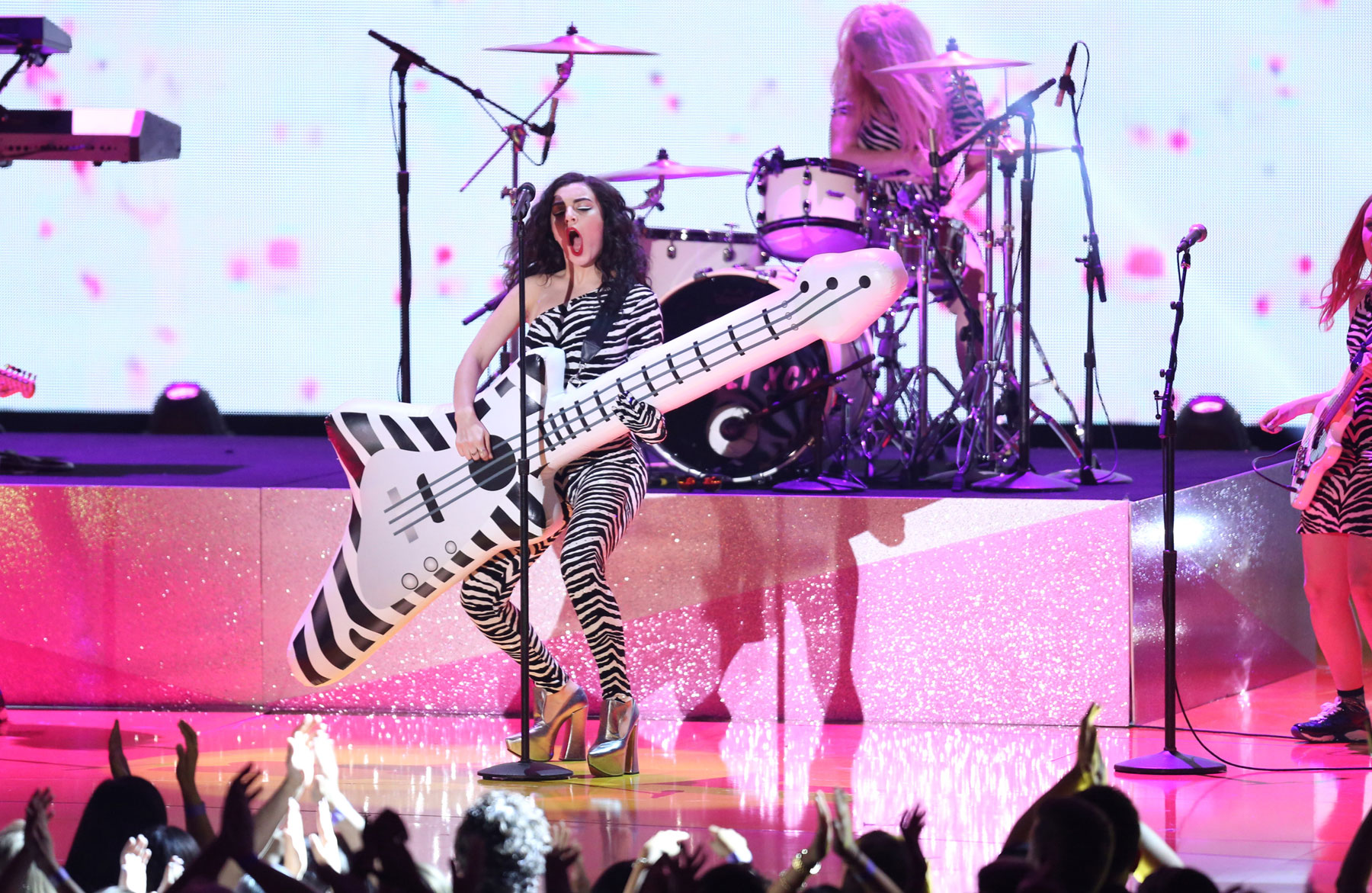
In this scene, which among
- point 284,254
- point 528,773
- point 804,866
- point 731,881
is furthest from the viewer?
point 284,254

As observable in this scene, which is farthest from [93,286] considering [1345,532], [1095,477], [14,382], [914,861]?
[914,861]

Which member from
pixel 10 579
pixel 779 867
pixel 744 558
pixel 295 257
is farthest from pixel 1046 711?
pixel 295 257

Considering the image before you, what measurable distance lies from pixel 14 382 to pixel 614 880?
4630 millimetres

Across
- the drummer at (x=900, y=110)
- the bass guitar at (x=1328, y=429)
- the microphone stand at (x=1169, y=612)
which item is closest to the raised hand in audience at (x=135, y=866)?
the microphone stand at (x=1169, y=612)

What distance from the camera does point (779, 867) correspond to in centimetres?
347

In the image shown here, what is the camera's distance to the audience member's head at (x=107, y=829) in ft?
6.93

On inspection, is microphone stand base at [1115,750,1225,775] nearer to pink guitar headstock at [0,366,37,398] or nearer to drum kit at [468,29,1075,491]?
drum kit at [468,29,1075,491]

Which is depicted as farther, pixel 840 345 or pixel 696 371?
pixel 840 345

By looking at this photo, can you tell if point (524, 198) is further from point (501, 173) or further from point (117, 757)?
point (501, 173)

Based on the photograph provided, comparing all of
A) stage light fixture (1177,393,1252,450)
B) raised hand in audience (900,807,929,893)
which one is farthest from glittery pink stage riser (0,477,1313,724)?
raised hand in audience (900,807,929,893)

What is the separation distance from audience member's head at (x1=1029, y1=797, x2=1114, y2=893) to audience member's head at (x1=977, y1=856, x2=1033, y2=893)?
0.02 m

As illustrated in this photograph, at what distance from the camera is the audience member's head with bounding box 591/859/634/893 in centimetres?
192

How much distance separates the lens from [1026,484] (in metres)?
5.48

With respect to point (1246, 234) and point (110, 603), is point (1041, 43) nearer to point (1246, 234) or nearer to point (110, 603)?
point (1246, 234)
